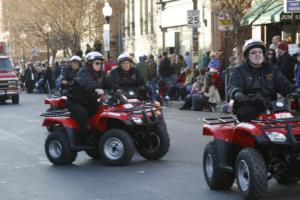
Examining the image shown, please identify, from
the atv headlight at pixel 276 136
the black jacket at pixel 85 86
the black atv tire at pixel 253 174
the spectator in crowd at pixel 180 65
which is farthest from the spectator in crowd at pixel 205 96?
the atv headlight at pixel 276 136

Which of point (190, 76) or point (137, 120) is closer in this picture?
point (137, 120)

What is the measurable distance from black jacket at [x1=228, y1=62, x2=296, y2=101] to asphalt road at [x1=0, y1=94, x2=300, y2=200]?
3.99ft

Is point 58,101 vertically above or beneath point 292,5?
beneath

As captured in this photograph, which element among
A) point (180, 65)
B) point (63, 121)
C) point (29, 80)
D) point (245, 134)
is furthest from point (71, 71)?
point (29, 80)

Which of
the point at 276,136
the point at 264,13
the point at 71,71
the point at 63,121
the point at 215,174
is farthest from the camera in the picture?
the point at 264,13

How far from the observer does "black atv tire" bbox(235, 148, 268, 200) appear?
708cm

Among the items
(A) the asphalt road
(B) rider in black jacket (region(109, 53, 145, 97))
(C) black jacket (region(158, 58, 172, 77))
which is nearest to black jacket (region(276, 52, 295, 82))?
(A) the asphalt road

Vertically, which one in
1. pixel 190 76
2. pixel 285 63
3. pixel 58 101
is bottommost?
pixel 58 101

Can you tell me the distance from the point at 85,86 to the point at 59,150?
4.06 ft

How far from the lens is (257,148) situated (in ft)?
24.2

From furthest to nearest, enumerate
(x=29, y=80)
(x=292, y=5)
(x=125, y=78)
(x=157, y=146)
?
(x=29, y=80) < (x=292, y=5) < (x=125, y=78) < (x=157, y=146)

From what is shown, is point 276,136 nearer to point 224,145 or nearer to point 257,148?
point 257,148

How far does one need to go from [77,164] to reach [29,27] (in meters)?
37.1

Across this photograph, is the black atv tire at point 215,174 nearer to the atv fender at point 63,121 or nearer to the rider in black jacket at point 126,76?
the atv fender at point 63,121
